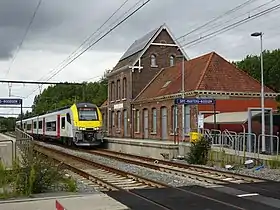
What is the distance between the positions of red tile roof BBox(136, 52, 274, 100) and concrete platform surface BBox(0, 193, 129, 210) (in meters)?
27.0

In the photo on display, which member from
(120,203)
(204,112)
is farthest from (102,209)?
(204,112)

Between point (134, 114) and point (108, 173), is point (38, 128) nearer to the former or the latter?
point (134, 114)

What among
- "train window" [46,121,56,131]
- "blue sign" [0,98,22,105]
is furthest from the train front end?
"train window" [46,121,56,131]

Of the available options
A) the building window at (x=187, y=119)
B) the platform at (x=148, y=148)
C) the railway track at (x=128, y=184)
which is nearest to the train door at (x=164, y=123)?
the building window at (x=187, y=119)

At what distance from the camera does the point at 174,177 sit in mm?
17875

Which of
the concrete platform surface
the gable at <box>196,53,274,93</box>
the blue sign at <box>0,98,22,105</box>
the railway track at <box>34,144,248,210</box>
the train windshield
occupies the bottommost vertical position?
the railway track at <box>34,144,248,210</box>

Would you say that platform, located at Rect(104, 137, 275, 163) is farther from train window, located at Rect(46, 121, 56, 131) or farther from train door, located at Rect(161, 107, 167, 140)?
train window, located at Rect(46, 121, 56, 131)

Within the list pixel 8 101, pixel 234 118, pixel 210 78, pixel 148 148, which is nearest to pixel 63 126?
pixel 8 101

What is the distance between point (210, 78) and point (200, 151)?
17.0 m

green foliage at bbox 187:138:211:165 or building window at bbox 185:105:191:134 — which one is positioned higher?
building window at bbox 185:105:191:134

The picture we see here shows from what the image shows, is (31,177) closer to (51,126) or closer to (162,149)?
(162,149)

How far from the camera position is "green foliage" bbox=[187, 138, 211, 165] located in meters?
24.0

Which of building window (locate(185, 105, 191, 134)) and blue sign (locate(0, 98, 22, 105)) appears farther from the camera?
building window (locate(185, 105, 191, 134))

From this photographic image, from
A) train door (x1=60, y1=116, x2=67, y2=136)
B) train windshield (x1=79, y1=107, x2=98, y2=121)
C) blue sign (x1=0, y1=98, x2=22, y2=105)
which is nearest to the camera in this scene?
blue sign (x1=0, y1=98, x2=22, y2=105)
